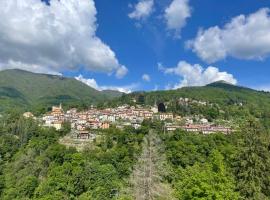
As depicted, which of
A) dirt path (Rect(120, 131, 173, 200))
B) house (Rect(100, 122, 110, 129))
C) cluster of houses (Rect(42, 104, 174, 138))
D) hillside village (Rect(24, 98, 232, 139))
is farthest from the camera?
cluster of houses (Rect(42, 104, 174, 138))

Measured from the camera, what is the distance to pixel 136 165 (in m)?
28.2

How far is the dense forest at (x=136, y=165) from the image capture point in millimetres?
27469

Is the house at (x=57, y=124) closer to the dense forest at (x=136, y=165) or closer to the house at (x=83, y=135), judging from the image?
the dense forest at (x=136, y=165)

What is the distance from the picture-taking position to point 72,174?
68562 millimetres

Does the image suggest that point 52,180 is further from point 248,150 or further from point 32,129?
point 32,129

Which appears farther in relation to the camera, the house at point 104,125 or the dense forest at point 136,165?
the house at point 104,125

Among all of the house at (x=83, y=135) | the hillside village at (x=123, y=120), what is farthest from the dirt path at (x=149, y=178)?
the hillside village at (x=123, y=120)

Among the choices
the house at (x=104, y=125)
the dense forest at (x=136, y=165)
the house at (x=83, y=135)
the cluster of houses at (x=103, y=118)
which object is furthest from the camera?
the cluster of houses at (x=103, y=118)

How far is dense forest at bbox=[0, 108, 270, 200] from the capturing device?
90.1 feet

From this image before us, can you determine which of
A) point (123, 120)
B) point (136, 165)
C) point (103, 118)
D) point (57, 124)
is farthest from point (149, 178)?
point (103, 118)

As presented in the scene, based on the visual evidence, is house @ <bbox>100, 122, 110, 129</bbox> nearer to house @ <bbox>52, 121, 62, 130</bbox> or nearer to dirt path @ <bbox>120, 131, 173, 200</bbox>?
house @ <bbox>52, 121, 62, 130</bbox>

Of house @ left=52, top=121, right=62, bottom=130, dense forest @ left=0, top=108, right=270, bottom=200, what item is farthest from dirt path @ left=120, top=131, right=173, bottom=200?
house @ left=52, top=121, right=62, bottom=130

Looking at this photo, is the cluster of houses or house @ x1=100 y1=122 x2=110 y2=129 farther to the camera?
the cluster of houses

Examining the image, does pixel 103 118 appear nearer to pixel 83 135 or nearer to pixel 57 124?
pixel 57 124
